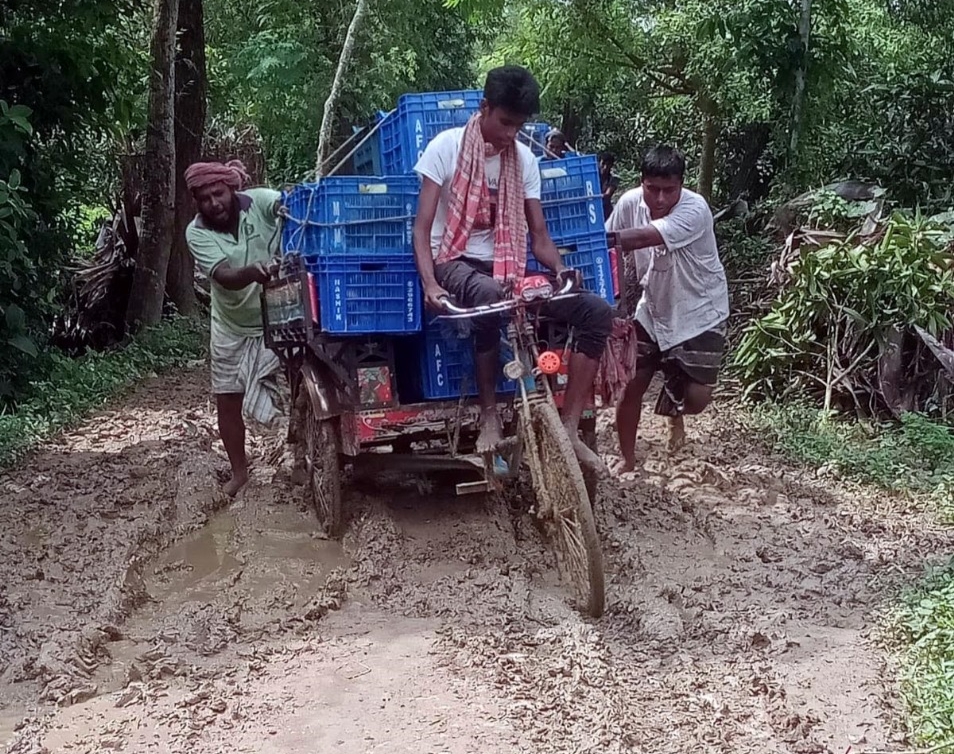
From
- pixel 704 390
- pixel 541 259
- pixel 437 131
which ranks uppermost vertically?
pixel 437 131

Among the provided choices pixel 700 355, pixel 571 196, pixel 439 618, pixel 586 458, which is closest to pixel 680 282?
pixel 700 355

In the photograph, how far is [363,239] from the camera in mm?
5051

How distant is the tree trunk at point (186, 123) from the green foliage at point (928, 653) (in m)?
9.32

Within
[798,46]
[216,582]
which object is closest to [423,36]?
[798,46]

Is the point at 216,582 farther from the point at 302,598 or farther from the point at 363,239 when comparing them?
the point at 363,239

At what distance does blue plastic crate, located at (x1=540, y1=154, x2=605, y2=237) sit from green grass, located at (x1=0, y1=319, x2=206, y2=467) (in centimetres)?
405

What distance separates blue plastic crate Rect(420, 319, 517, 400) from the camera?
17.3ft

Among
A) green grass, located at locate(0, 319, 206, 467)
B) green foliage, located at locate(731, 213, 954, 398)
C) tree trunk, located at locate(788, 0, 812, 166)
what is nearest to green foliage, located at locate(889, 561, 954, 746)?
green foliage, located at locate(731, 213, 954, 398)

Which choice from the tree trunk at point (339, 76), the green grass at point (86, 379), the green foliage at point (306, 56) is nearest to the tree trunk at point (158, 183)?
the green grass at point (86, 379)

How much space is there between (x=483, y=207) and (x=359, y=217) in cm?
57

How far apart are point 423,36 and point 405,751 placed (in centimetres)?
1658

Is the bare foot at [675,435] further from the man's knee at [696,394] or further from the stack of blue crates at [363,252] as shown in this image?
the stack of blue crates at [363,252]

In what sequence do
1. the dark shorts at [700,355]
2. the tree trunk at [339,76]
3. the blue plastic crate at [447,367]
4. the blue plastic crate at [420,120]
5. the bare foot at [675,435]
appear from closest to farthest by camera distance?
1. the blue plastic crate at [447,367]
2. the blue plastic crate at [420,120]
3. the dark shorts at [700,355]
4. the bare foot at [675,435]
5. the tree trunk at [339,76]

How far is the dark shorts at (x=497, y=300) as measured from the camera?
4.70 meters
